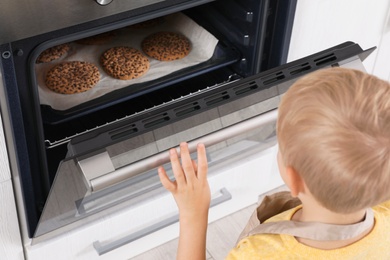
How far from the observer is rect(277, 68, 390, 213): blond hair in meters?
0.74

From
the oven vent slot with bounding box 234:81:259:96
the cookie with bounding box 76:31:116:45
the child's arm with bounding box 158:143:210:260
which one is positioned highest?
the oven vent slot with bounding box 234:81:259:96

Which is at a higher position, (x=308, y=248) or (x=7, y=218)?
(x=308, y=248)

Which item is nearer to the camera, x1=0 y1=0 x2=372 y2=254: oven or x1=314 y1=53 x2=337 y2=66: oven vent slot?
x1=0 y1=0 x2=372 y2=254: oven

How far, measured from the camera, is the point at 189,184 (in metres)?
0.98

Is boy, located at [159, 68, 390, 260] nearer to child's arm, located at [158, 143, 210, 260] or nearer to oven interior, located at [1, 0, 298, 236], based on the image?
child's arm, located at [158, 143, 210, 260]

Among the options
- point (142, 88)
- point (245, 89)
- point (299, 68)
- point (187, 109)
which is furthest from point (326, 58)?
point (142, 88)

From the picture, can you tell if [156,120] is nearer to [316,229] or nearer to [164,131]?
[164,131]

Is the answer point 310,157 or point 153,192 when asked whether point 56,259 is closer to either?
point 153,192

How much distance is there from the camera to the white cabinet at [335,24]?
133cm

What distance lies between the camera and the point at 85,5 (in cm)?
97

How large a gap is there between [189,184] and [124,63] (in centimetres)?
43

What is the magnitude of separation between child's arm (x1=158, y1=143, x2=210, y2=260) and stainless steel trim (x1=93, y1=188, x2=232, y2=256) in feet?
1.44

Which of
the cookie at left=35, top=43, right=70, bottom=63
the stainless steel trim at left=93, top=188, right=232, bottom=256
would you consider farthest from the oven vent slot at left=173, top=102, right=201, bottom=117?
the stainless steel trim at left=93, top=188, right=232, bottom=256

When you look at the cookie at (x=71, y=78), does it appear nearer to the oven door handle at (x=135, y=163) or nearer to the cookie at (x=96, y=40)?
the cookie at (x=96, y=40)
